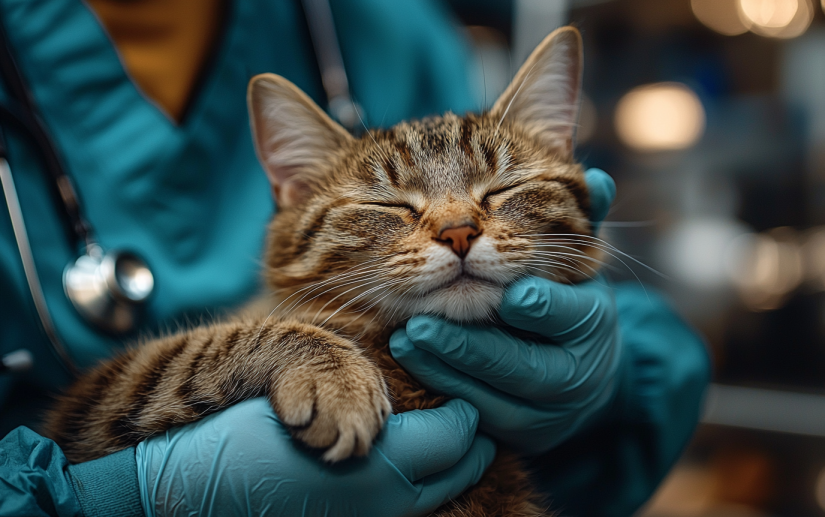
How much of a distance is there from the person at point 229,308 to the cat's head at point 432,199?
70 mm

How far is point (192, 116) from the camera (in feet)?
4.38

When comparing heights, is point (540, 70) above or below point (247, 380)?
A: above

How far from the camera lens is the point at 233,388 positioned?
781mm

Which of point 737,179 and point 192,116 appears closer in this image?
point 192,116

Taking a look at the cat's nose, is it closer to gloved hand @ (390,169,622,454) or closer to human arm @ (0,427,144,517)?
gloved hand @ (390,169,622,454)

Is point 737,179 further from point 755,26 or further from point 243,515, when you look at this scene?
point 243,515

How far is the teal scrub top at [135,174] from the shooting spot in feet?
3.46

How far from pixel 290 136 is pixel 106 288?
495mm

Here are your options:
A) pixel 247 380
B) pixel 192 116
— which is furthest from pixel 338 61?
pixel 247 380

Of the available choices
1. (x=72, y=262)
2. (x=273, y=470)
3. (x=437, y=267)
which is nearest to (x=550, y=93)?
(x=437, y=267)

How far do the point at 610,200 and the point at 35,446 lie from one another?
115cm

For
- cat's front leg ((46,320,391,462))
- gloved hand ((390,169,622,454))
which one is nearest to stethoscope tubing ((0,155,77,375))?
cat's front leg ((46,320,391,462))

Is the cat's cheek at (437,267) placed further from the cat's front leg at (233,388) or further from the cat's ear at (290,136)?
the cat's ear at (290,136)

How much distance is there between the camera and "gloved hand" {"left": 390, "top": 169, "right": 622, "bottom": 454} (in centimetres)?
85
